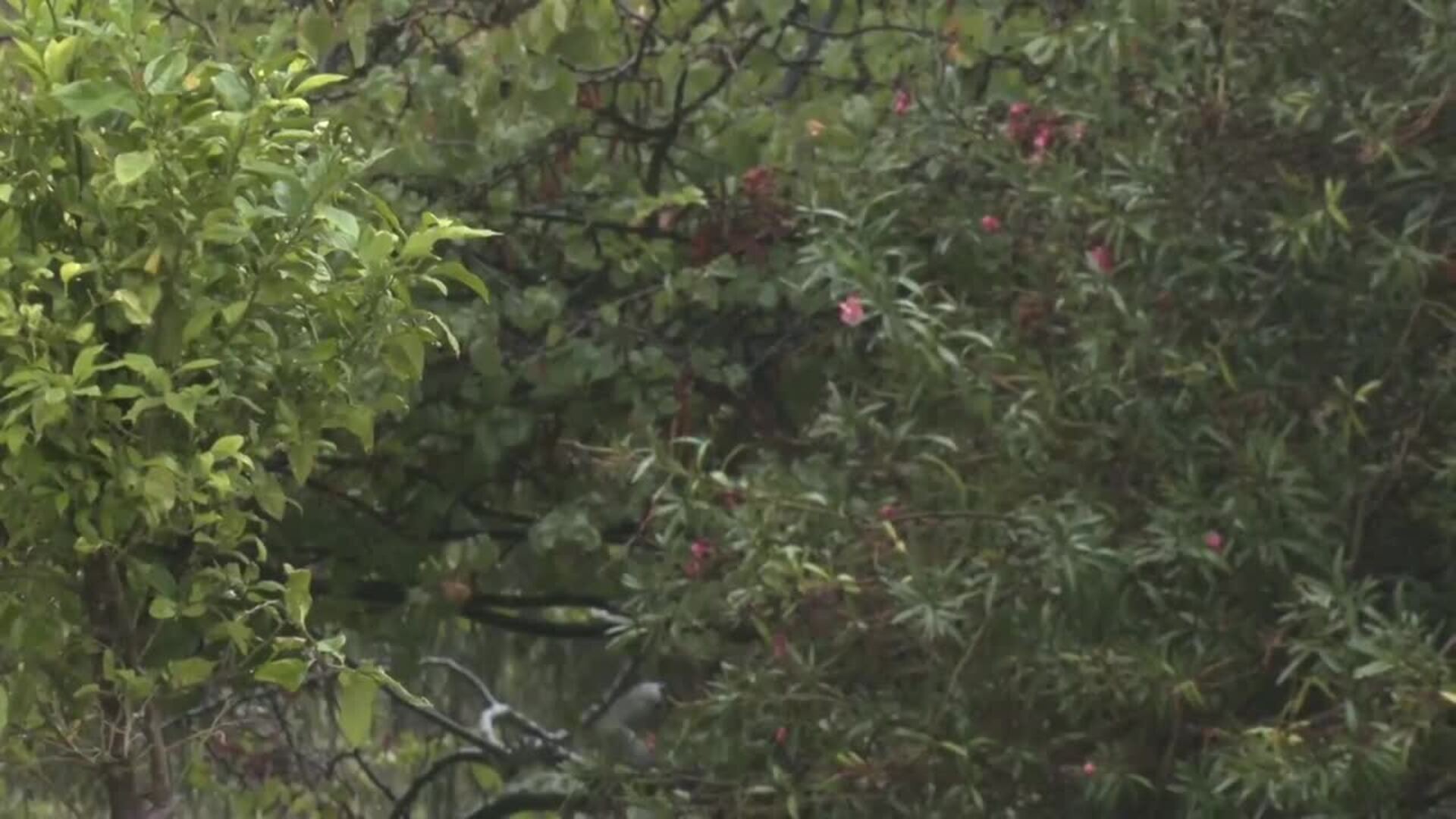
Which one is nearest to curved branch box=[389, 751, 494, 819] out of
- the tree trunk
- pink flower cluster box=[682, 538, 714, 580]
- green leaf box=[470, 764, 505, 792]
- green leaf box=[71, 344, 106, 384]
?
green leaf box=[470, 764, 505, 792]

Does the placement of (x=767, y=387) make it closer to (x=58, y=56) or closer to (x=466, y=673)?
(x=466, y=673)

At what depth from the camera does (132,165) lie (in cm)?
268

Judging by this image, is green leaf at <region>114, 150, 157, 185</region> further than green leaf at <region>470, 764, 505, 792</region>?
No

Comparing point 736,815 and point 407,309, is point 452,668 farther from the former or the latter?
point 407,309

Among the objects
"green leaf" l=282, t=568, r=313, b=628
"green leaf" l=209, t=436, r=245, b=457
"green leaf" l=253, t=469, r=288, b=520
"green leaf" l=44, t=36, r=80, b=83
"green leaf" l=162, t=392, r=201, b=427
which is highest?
"green leaf" l=44, t=36, r=80, b=83

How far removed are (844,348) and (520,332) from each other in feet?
3.00

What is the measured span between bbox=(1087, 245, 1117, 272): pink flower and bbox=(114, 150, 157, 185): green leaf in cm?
187

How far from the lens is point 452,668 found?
7.39m

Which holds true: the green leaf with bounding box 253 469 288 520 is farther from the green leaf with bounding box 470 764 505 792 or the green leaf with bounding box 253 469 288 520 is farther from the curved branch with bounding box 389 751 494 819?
the green leaf with bounding box 470 764 505 792

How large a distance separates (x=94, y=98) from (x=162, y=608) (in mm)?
635

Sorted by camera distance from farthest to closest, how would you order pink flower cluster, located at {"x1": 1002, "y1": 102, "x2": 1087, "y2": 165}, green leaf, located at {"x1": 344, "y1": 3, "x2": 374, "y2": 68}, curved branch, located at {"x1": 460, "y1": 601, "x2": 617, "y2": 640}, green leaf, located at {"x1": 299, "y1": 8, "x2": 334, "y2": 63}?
curved branch, located at {"x1": 460, "y1": 601, "x2": 617, "y2": 640}
green leaf, located at {"x1": 299, "y1": 8, "x2": 334, "y2": 63}
green leaf, located at {"x1": 344, "y1": 3, "x2": 374, "y2": 68}
pink flower cluster, located at {"x1": 1002, "y1": 102, "x2": 1087, "y2": 165}

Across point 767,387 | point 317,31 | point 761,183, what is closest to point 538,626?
point 767,387

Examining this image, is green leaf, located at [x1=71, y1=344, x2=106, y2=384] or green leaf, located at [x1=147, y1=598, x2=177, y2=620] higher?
green leaf, located at [x1=71, y1=344, x2=106, y2=384]

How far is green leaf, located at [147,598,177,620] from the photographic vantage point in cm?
296
